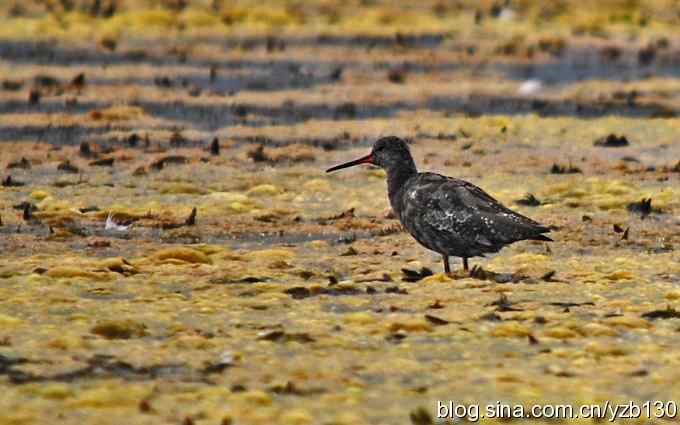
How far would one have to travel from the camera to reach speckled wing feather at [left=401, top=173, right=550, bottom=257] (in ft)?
38.4

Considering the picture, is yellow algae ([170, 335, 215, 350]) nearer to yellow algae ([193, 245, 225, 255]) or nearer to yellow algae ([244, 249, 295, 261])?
yellow algae ([244, 249, 295, 261])

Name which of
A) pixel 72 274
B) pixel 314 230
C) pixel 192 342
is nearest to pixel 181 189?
pixel 314 230

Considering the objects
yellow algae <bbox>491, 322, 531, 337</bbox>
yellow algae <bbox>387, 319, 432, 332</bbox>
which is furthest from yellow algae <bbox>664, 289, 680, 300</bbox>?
yellow algae <bbox>387, 319, 432, 332</bbox>

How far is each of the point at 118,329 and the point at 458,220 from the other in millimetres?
2826

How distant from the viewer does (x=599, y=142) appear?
67.0 feet

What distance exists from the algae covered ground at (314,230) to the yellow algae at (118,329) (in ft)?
0.06

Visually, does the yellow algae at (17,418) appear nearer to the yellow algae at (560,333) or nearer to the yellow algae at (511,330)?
the yellow algae at (511,330)

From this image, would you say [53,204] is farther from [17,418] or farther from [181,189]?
[17,418]

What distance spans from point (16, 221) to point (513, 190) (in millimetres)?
4855

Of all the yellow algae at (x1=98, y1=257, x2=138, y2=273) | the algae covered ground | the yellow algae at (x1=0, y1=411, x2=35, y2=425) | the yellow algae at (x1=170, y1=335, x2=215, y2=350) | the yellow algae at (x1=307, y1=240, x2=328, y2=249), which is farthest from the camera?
the yellow algae at (x1=307, y1=240, x2=328, y2=249)

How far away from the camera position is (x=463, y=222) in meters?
11.8

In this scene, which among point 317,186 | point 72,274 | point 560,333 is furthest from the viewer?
point 317,186

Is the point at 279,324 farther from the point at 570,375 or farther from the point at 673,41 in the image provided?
the point at 673,41

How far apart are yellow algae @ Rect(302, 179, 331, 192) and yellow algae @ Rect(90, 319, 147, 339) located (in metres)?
6.76
